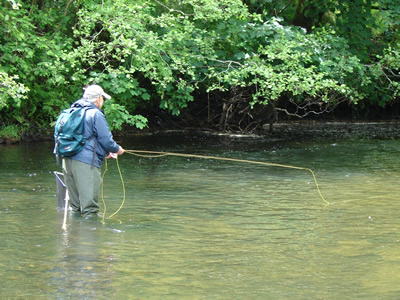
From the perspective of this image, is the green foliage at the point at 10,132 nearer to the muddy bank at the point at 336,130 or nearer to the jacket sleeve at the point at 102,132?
the muddy bank at the point at 336,130

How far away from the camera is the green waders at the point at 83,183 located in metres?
7.99

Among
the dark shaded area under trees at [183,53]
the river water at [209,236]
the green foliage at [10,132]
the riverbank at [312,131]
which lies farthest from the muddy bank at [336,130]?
the green foliage at [10,132]

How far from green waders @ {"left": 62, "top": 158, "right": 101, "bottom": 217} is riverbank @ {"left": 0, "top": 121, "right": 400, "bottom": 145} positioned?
33.6 feet

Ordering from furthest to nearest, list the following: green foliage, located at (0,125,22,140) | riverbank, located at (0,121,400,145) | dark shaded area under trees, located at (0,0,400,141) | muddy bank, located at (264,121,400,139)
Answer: muddy bank, located at (264,121,400,139), riverbank, located at (0,121,400,145), green foliage, located at (0,125,22,140), dark shaded area under trees, located at (0,0,400,141)

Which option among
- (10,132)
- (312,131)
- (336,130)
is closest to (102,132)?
(10,132)

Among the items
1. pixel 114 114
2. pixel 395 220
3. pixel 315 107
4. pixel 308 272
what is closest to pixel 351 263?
pixel 308 272

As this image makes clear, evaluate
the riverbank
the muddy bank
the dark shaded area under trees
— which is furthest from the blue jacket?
the muddy bank

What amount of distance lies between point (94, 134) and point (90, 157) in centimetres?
28

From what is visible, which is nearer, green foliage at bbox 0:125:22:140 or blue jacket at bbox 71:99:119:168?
blue jacket at bbox 71:99:119:168

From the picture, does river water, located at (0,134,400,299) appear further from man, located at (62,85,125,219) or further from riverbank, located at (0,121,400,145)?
riverbank, located at (0,121,400,145)

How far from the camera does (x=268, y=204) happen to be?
957cm

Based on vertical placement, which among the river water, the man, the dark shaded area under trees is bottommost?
the river water

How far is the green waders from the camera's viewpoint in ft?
26.2

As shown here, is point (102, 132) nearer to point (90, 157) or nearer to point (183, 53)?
point (90, 157)
